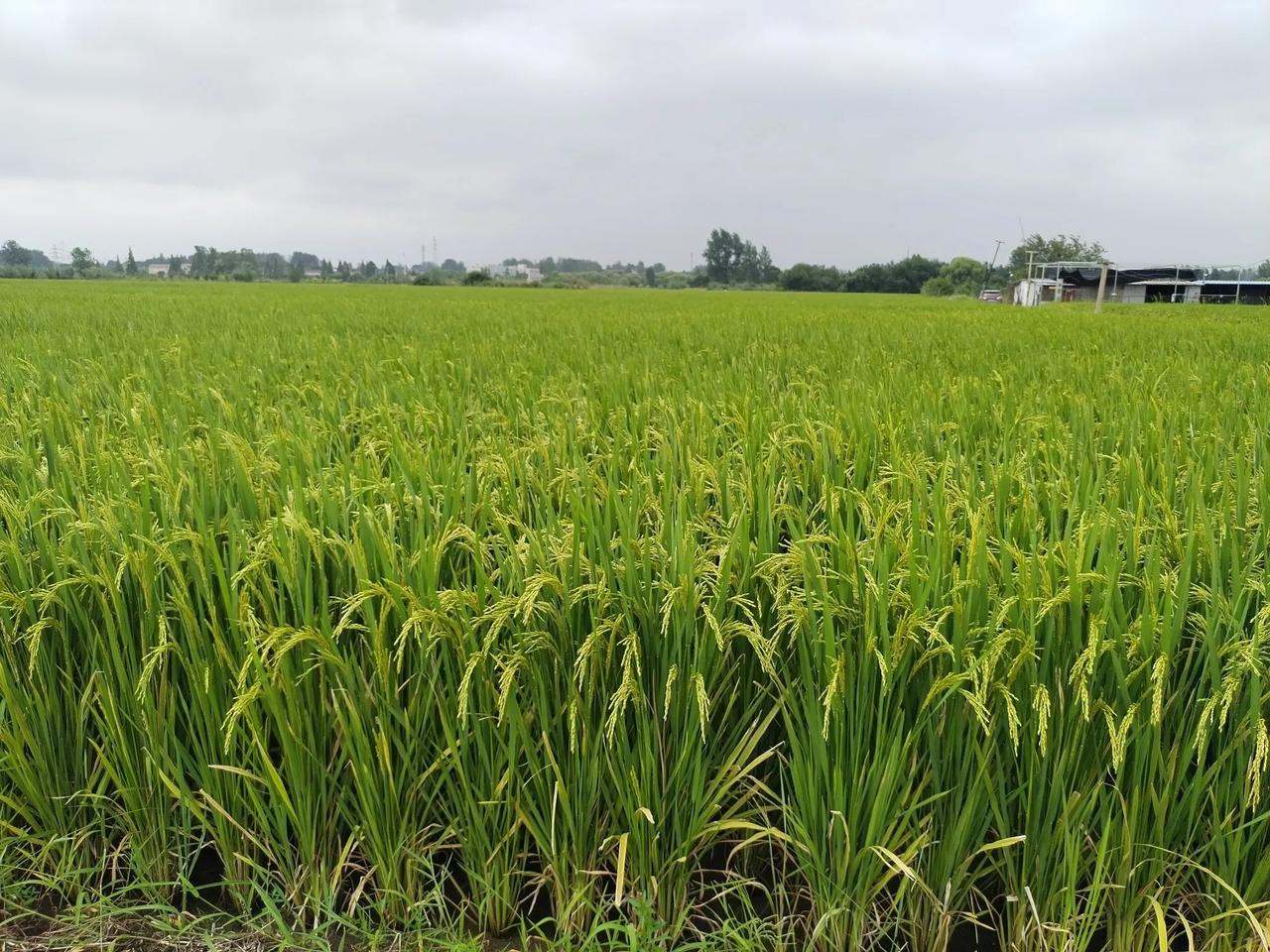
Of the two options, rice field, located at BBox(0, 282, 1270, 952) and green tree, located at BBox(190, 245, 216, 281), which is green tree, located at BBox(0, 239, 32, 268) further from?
rice field, located at BBox(0, 282, 1270, 952)

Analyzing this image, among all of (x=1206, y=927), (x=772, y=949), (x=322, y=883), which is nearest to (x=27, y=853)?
(x=322, y=883)

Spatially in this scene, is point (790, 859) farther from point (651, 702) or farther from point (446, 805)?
point (446, 805)

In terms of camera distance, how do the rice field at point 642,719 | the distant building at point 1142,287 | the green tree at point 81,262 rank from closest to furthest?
the rice field at point 642,719 < the distant building at point 1142,287 < the green tree at point 81,262

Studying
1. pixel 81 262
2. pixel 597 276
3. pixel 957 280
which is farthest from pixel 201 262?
pixel 957 280

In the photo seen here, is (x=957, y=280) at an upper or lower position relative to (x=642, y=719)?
upper

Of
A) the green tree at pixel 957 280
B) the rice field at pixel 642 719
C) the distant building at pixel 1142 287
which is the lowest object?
the rice field at pixel 642 719

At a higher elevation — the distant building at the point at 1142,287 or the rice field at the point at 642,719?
the distant building at the point at 1142,287

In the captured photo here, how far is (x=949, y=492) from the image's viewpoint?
2.10m

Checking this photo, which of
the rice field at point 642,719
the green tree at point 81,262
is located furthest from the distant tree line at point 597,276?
the rice field at point 642,719

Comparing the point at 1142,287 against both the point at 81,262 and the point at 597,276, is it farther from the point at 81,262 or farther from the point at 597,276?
the point at 81,262

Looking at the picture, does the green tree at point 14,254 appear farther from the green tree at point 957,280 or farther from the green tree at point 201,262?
the green tree at point 957,280

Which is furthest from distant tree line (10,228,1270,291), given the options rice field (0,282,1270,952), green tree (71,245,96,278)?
rice field (0,282,1270,952)

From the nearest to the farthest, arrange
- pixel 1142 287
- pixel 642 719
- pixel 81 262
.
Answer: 1. pixel 642 719
2. pixel 1142 287
3. pixel 81 262

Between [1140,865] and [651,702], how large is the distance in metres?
0.91
